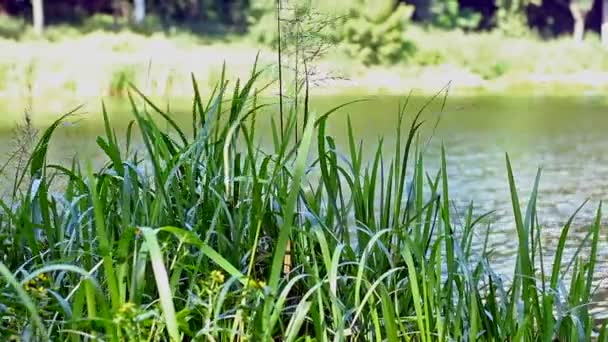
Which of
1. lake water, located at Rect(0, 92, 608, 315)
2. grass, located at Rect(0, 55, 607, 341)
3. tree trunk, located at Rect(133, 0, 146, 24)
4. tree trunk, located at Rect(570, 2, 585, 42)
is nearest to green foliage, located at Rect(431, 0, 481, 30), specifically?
tree trunk, located at Rect(570, 2, 585, 42)

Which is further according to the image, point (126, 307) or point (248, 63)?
point (248, 63)

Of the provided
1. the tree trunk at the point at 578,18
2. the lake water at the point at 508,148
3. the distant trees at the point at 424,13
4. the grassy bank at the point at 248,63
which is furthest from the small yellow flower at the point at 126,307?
the tree trunk at the point at 578,18

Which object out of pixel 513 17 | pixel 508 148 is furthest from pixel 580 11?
pixel 508 148

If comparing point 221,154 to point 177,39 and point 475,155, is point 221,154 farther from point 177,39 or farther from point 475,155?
point 177,39

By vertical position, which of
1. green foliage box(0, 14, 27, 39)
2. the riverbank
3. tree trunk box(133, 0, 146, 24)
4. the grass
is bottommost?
the riverbank

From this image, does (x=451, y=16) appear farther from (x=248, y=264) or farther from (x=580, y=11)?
(x=248, y=264)

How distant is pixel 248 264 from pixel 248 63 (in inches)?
361

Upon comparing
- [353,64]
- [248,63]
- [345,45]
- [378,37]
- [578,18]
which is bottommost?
[353,64]

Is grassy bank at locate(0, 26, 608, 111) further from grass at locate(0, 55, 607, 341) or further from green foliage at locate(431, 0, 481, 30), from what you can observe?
grass at locate(0, 55, 607, 341)

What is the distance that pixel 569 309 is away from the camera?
1.12 meters

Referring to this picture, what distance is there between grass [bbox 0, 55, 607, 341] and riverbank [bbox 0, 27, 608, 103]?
7.36 m

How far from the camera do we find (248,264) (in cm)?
111

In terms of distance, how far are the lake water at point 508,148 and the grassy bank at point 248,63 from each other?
5.63ft

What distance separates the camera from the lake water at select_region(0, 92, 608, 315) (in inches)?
116
